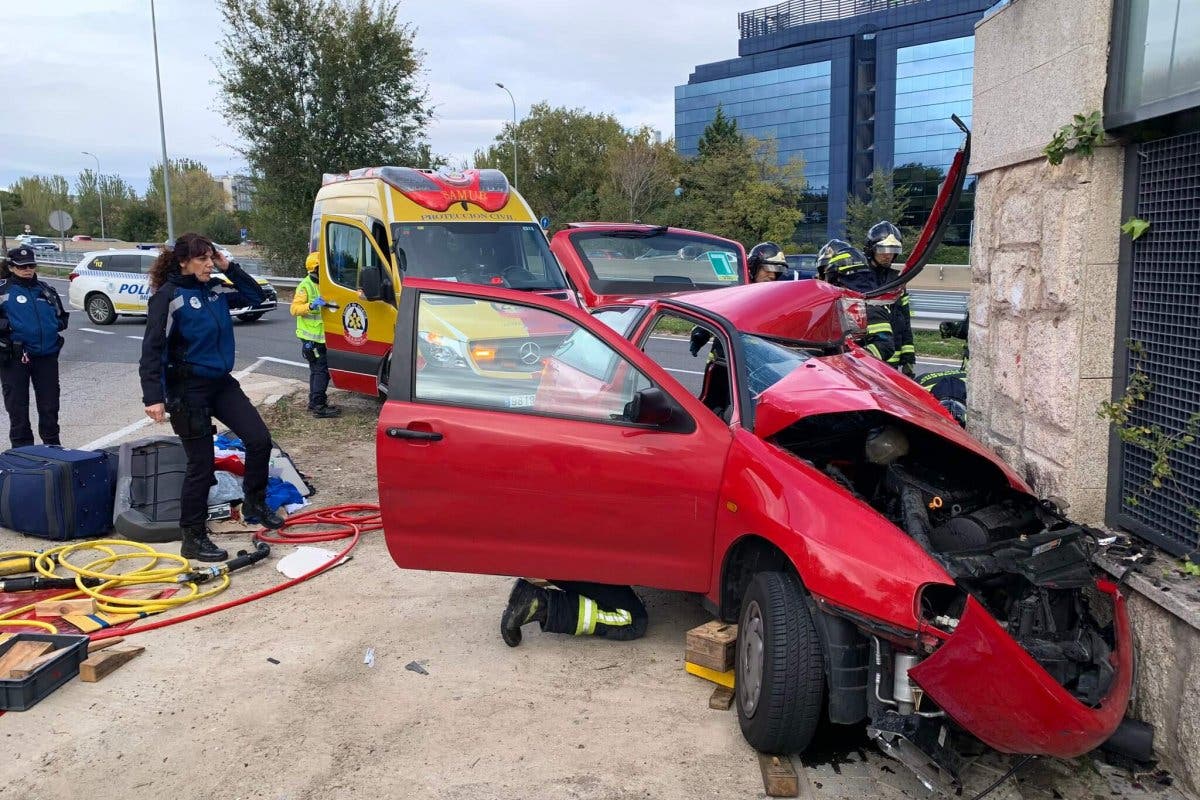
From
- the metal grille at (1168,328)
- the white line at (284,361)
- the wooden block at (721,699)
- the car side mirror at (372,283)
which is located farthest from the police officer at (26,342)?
the metal grille at (1168,328)

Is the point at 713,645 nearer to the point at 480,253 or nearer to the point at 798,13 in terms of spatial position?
the point at 480,253

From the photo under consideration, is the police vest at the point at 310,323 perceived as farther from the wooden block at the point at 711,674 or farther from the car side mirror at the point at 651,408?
the wooden block at the point at 711,674

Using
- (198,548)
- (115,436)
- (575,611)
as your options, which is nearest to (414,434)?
(575,611)

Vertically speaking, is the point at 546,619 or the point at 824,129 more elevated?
the point at 824,129

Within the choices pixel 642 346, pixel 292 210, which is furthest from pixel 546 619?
pixel 292 210

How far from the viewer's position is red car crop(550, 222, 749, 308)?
27.8 ft

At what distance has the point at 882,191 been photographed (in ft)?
146

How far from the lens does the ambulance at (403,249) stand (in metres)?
Result: 9.25

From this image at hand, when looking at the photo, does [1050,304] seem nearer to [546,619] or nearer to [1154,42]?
[1154,42]

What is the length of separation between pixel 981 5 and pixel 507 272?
199 ft

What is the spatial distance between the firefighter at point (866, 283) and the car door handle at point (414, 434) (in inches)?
150

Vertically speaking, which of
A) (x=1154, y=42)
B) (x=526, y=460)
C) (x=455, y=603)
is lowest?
(x=455, y=603)

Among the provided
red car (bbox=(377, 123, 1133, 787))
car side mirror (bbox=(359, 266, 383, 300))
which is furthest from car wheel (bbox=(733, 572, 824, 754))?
car side mirror (bbox=(359, 266, 383, 300))

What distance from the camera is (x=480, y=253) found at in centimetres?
957
